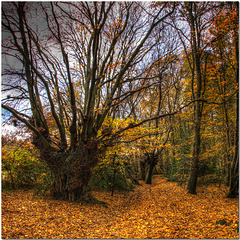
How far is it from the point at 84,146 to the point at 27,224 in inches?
94.9

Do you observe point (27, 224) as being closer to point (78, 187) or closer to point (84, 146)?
point (78, 187)

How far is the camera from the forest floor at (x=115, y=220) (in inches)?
130

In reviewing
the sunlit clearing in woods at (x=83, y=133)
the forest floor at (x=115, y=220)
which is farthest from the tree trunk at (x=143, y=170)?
the forest floor at (x=115, y=220)

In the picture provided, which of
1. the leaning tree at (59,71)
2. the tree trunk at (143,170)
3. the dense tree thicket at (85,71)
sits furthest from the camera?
the tree trunk at (143,170)

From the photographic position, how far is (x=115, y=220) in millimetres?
4371

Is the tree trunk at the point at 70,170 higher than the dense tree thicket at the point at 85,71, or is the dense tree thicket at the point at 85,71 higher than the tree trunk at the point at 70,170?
the dense tree thicket at the point at 85,71

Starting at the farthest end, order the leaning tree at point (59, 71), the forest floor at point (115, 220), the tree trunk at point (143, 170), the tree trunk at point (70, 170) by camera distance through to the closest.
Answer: the tree trunk at point (143, 170) < the tree trunk at point (70, 170) < the leaning tree at point (59, 71) < the forest floor at point (115, 220)

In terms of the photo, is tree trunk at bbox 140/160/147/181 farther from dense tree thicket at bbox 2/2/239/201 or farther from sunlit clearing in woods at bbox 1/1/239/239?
sunlit clearing in woods at bbox 1/1/239/239

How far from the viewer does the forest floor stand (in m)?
3.30

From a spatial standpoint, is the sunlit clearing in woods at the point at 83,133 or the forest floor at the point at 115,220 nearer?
the forest floor at the point at 115,220

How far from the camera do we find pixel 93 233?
346 cm

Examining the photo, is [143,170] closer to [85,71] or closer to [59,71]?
[85,71]

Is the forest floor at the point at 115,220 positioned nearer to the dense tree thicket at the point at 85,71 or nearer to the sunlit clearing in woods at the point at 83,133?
the sunlit clearing in woods at the point at 83,133

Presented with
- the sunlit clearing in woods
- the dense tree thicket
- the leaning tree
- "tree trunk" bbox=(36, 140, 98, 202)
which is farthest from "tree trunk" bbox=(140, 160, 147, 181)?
"tree trunk" bbox=(36, 140, 98, 202)
